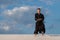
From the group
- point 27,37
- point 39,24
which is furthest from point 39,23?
point 27,37

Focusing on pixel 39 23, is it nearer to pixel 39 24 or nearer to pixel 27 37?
pixel 39 24

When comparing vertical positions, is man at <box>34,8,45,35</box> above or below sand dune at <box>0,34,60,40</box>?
above

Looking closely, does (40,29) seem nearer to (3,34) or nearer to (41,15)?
(41,15)

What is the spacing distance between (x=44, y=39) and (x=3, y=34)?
108 inches

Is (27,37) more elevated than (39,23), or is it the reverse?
(39,23)

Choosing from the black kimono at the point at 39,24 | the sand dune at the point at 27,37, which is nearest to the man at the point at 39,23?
the black kimono at the point at 39,24

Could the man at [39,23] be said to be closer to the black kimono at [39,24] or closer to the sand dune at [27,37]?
the black kimono at [39,24]


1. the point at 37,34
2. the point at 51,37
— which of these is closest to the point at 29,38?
the point at 37,34

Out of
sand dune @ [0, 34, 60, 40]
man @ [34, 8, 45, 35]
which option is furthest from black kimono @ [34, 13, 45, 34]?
sand dune @ [0, 34, 60, 40]

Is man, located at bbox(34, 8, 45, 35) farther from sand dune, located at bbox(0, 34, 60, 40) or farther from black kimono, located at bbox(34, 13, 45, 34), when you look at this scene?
sand dune, located at bbox(0, 34, 60, 40)

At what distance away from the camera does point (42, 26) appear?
1134 cm

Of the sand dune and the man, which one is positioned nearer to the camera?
the man

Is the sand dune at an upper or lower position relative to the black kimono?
lower

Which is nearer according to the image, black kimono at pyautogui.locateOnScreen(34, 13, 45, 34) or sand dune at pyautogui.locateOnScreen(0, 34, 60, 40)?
black kimono at pyautogui.locateOnScreen(34, 13, 45, 34)
